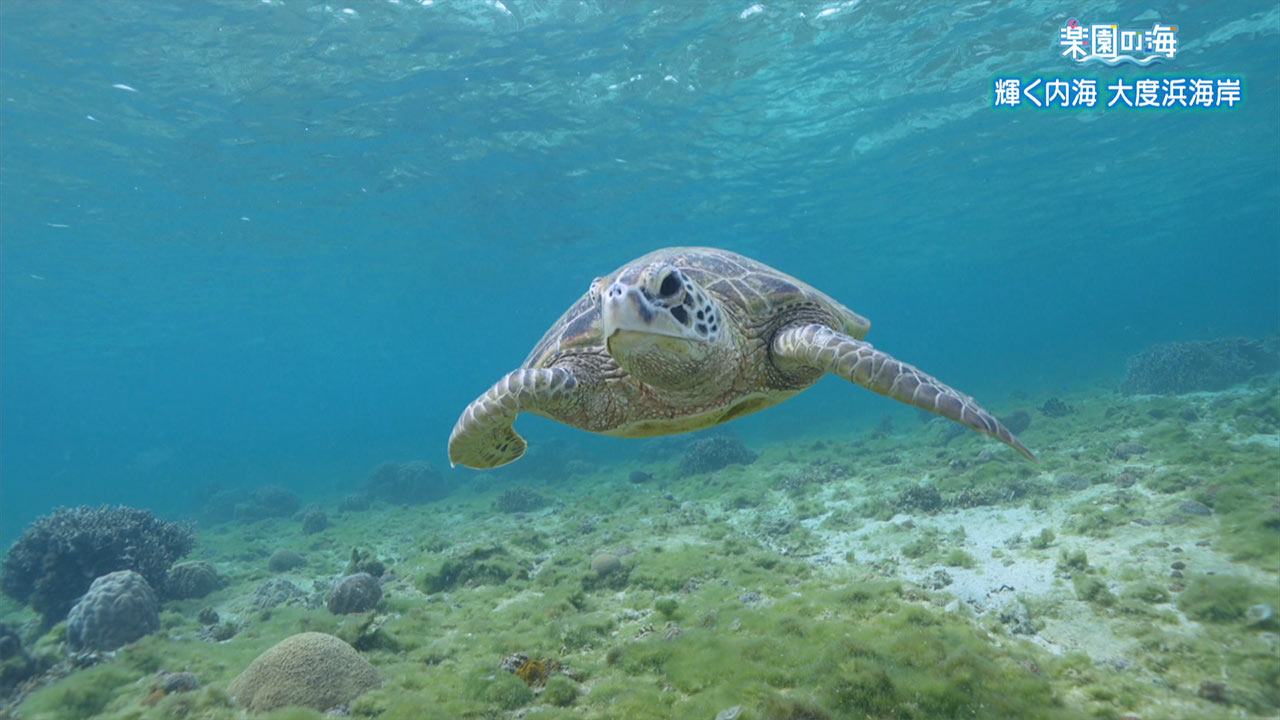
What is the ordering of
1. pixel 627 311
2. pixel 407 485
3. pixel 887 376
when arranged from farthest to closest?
pixel 407 485, pixel 887 376, pixel 627 311

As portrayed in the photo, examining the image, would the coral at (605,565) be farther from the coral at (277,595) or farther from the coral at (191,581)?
the coral at (191,581)

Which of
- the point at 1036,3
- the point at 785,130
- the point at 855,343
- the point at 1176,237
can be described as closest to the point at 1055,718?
the point at 855,343

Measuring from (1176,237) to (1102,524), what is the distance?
2884 inches

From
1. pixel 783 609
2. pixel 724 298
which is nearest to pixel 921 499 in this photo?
pixel 783 609

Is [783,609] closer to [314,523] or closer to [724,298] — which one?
[724,298]

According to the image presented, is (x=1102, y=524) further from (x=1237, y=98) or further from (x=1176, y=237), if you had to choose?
(x=1176, y=237)

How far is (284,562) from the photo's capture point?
11305mm

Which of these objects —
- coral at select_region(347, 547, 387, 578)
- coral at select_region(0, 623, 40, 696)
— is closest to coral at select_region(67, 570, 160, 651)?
coral at select_region(0, 623, 40, 696)

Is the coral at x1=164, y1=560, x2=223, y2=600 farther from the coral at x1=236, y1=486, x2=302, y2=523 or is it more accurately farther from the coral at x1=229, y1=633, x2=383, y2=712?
the coral at x1=236, y1=486, x2=302, y2=523

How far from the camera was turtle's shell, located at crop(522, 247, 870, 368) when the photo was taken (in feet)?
15.7

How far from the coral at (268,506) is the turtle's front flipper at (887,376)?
71.9ft

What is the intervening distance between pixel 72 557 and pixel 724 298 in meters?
11.1

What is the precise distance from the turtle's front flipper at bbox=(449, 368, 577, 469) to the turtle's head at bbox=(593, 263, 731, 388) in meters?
0.87

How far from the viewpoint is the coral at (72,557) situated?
8789 millimetres
